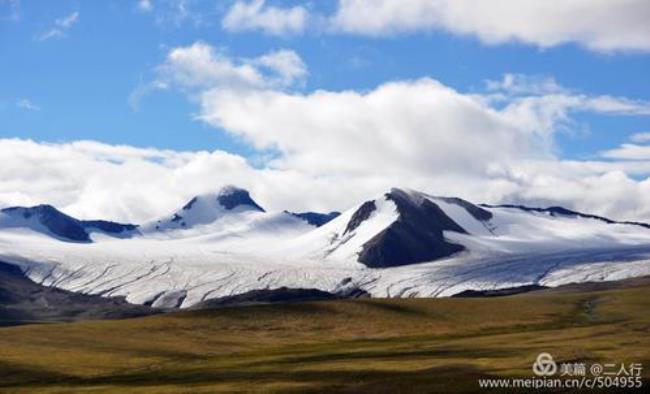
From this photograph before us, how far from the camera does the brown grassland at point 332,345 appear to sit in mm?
84062

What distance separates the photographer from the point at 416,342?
12538 centimetres

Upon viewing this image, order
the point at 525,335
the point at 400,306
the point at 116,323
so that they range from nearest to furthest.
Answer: the point at 525,335, the point at 116,323, the point at 400,306

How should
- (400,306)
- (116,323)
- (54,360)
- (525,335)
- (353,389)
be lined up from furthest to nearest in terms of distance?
(400,306)
(116,323)
(525,335)
(54,360)
(353,389)

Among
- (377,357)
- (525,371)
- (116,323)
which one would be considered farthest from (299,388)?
(116,323)

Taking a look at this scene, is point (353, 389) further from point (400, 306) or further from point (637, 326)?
point (400, 306)

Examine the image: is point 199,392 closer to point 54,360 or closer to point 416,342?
point 54,360

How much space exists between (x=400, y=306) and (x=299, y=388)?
329 feet

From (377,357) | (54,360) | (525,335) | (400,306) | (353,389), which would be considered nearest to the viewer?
(353,389)

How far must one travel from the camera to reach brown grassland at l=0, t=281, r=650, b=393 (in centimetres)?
8406

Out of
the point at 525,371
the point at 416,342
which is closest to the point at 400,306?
the point at 416,342

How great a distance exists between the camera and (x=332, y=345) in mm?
127875

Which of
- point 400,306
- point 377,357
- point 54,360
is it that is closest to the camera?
point 377,357

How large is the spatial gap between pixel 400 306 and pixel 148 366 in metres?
76.7

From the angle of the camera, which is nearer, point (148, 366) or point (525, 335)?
point (148, 366)
